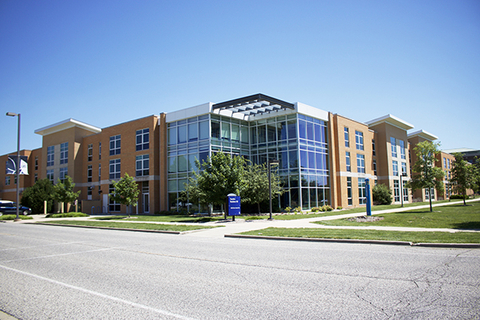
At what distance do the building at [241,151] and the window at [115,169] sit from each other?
0.13 m

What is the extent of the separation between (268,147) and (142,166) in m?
14.6

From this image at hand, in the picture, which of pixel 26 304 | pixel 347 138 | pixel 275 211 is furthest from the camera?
pixel 347 138

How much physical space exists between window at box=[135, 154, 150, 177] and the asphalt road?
27087 millimetres

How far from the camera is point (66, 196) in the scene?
118 ft

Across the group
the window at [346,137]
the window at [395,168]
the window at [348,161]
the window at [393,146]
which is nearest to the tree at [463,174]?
the window at [348,161]

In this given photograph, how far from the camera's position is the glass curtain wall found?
107 feet

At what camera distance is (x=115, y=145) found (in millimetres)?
41781

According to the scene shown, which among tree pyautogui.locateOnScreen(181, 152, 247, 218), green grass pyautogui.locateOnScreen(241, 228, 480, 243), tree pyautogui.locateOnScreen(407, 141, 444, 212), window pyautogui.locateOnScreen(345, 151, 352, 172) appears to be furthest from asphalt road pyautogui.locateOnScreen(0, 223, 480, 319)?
window pyautogui.locateOnScreen(345, 151, 352, 172)

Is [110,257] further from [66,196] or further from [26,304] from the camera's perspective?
[66,196]

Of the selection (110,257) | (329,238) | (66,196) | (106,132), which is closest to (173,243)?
(110,257)

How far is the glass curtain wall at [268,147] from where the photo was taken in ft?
107

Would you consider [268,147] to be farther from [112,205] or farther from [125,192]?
[112,205]

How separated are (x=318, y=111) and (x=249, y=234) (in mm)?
23425

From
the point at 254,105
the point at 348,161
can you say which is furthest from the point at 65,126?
the point at 348,161
